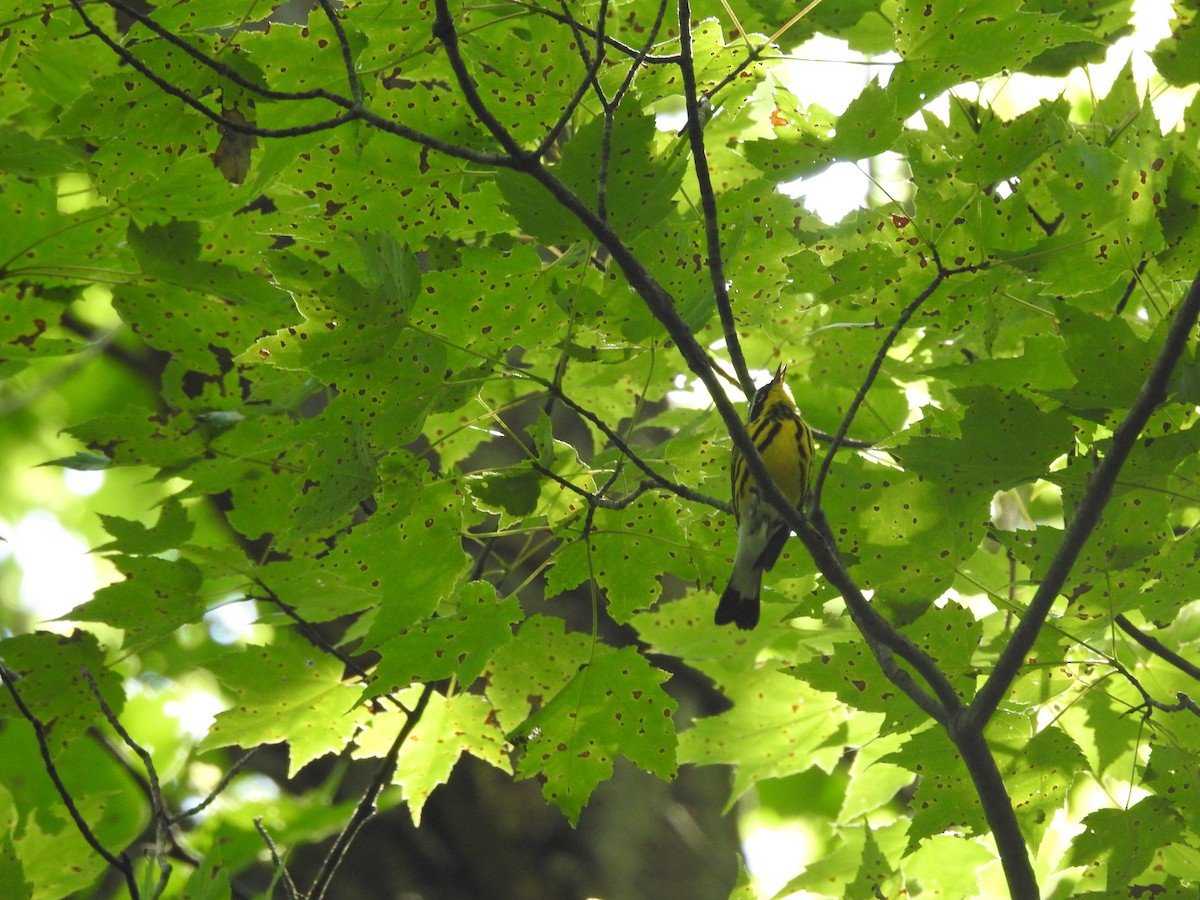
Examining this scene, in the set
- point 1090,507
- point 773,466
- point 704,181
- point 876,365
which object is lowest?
point 1090,507

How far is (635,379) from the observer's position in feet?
8.64

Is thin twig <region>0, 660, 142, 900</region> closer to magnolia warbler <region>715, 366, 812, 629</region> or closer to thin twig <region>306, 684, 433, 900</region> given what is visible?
thin twig <region>306, 684, 433, 900</region>

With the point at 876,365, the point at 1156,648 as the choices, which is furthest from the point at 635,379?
the point at 1156,648

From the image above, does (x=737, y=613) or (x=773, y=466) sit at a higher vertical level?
(x=773, y=466)

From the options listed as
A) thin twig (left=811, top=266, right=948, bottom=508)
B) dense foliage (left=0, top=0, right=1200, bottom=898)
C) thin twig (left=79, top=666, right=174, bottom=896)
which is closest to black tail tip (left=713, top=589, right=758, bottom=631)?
dense foliage (left=0, top=0, right=1200, bottom=898)

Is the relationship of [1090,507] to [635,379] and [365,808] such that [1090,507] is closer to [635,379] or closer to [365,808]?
[635,379]

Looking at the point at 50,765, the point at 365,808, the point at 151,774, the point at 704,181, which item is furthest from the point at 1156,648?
the point at 50,765

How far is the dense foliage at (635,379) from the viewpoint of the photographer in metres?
1.81

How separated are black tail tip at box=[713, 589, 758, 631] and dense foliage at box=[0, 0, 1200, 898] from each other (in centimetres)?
4

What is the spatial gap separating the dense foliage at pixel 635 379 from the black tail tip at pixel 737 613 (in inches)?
1.4

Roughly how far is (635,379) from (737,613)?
61cm

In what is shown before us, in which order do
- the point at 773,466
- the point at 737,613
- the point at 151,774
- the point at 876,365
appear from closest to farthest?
1. the point at 876,365
2. the point at 151,774
3. the point at 737,613
4. the point at 773,466

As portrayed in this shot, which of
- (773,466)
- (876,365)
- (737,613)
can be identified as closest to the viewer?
(876,365)

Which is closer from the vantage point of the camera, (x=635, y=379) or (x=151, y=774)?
(x=151, y=774)
